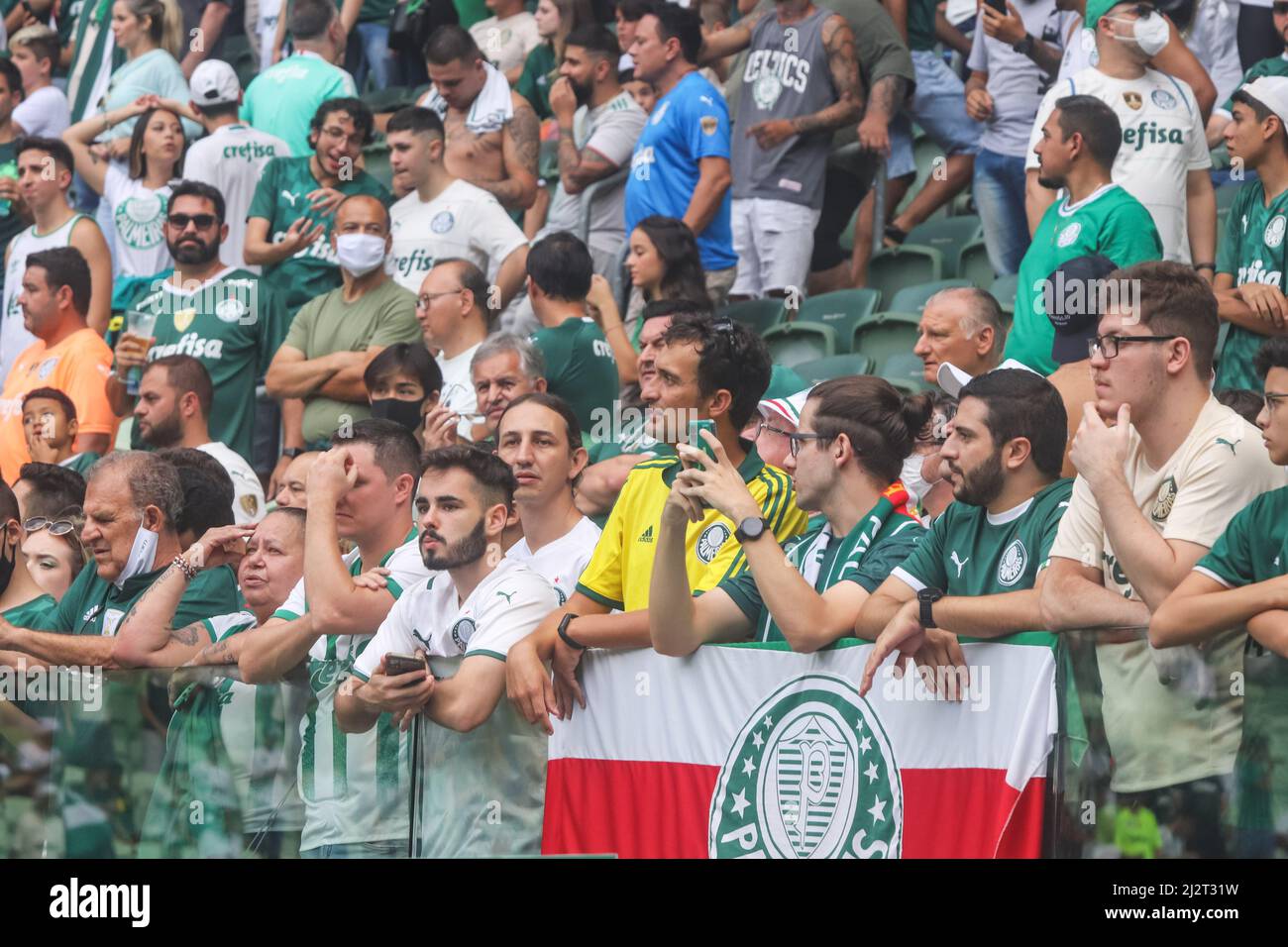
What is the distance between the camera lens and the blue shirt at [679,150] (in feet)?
34.9

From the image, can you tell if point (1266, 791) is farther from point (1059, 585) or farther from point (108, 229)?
point (108, 229)

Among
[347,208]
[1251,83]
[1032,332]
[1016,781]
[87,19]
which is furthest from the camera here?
[87,19]

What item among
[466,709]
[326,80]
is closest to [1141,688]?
[466,709]

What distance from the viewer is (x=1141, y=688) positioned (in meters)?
4.71

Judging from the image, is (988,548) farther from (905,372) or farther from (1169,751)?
(905,372)

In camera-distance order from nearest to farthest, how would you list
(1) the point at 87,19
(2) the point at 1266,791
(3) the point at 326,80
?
(2) the point at 1266,791, (3) the point at 326,80, (1) the point at 87,19

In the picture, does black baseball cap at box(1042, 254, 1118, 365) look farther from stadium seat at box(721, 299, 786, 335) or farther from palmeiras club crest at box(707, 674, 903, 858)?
stadium seat at box(721, 299, 786, 335)

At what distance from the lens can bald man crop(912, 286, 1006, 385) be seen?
7559 millimetres

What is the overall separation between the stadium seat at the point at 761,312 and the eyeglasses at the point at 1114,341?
4.99 metres

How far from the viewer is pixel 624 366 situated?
9.46m

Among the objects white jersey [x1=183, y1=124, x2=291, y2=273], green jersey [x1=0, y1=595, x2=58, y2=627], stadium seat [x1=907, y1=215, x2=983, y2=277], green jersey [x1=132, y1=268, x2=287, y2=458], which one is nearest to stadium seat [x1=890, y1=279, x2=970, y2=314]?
stadium seat [x1=907, y1=215, x2=983, y2=277]

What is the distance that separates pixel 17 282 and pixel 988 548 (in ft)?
27.9

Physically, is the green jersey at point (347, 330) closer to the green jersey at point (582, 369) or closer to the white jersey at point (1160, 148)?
the green jersey at point (582, 369)

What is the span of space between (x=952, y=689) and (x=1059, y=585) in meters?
0.39
